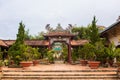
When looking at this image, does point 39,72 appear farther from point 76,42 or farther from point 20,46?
point 76,42

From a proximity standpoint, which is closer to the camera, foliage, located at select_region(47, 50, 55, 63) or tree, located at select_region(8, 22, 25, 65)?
tree, located at select_region(8, 22, 25, 65)

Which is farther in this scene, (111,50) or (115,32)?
(115,32)

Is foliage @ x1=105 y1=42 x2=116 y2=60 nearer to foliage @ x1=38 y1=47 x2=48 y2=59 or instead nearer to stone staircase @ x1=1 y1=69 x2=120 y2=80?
stone staircase @ x1=1 y1=69 x2=120 y2=80

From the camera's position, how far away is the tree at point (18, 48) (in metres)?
16.3

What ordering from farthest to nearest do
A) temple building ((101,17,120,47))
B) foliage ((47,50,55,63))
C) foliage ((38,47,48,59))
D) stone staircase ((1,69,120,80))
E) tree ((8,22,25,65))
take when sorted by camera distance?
foliage ((38,47,48,59)) → foliage ((47,50,55,63)) → temple building ((101,17,120,47)) → tree ((8,22,25,65)) → stone staircase ((1,69,120,80))

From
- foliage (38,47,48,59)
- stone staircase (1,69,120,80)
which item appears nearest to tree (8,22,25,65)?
stone staircase (1,69,120,80)

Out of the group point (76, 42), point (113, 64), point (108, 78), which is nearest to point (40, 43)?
point (76, 42)

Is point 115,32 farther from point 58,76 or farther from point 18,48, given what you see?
point 58,76

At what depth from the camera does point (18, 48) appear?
1709 cm

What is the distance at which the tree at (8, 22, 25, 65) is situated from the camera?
53.6ft

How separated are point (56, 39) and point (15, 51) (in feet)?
27.9

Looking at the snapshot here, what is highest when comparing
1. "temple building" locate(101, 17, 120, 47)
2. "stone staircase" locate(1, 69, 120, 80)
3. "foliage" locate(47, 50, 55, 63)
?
"temple building" locate(101, 17, 120, 47)

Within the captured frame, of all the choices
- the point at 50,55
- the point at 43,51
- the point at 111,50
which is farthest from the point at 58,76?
the point at 43,51

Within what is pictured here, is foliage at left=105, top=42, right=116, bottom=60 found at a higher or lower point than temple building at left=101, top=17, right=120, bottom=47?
lower
